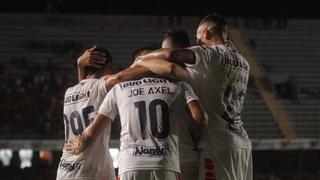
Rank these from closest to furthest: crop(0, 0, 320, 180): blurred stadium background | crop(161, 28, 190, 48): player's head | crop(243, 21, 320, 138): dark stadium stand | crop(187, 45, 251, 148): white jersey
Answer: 1. crop(187, 45, 251, 148): white jersey
2. crop(161, 28, 190, 48): player's head
3. crop(0, 0, 320, 180): blurred stadium background
4. crop(243, 21, 320, 138): dark stadium stand

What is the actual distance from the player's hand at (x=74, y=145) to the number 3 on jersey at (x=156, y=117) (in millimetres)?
582

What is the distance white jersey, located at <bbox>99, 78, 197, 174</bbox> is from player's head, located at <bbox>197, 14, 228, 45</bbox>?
1.42ft

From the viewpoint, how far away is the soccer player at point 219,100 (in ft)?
11.0

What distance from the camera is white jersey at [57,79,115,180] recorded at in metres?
3.76

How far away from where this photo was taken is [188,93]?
322 centimetres

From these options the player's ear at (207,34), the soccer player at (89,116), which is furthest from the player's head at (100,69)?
the player's ear at (207,34)

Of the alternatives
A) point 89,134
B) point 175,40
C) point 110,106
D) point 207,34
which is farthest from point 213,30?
point 89,134

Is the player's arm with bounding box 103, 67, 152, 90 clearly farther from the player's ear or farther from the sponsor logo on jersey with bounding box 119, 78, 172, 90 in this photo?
the player's ear

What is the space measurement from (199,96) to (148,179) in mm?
617

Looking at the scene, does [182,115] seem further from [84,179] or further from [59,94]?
[59,94]

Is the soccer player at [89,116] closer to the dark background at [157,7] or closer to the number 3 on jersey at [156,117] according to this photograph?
the number 3 on jersey at [156,117]

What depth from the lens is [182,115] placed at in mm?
3359

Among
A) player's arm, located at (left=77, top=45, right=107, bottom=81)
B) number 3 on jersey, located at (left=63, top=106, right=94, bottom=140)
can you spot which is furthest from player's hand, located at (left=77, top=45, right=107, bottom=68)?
number 3 on jersey, located at (left=63, top=106, right=94, bottom=140)

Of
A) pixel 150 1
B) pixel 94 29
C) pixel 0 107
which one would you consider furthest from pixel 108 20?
pixel 0 107
